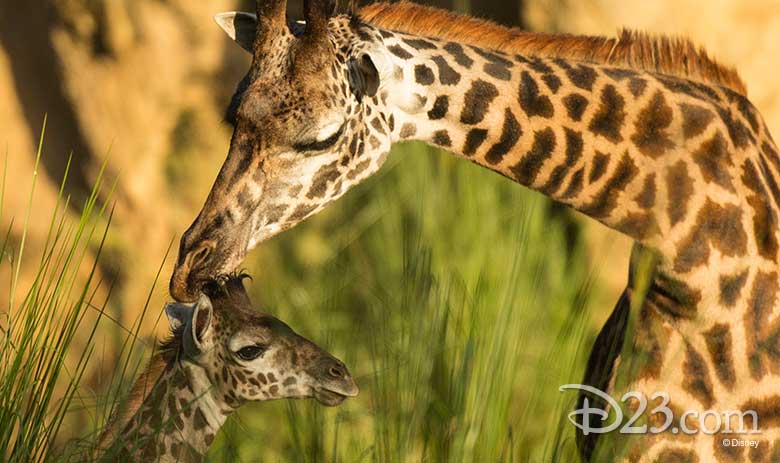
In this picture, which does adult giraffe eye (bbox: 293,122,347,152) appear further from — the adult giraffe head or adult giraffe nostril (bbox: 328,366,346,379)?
adult giraffe nostril (bbox: 328,366,346,379)

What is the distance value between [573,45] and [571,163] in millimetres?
414

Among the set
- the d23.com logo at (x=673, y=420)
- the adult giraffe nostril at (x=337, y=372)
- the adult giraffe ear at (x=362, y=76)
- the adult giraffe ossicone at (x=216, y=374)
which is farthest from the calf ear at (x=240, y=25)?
the d23.com logo at (x=673, y=420)

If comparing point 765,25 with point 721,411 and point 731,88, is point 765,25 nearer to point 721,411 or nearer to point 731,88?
point 731,88

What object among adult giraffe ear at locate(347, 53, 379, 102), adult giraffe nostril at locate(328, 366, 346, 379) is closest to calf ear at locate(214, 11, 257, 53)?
adult giraffe ear at locate(347, 53, 379, 102)

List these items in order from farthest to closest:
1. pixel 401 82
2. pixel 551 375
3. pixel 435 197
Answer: pixel 435 197 < pixel 551 375 < pixel 401 82

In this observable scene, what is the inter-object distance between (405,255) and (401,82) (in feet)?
1.74

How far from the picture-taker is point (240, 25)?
470 centimetres

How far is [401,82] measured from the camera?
4.11m

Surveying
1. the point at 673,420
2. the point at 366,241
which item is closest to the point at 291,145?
Answer: the point at 673,420

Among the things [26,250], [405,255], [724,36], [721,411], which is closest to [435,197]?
[724,36]

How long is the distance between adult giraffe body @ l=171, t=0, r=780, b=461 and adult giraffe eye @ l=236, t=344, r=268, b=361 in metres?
0.48

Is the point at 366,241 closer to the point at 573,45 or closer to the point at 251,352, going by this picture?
the point at 251,352

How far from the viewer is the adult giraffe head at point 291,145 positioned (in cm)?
407

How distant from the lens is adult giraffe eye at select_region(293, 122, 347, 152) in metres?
4.09
